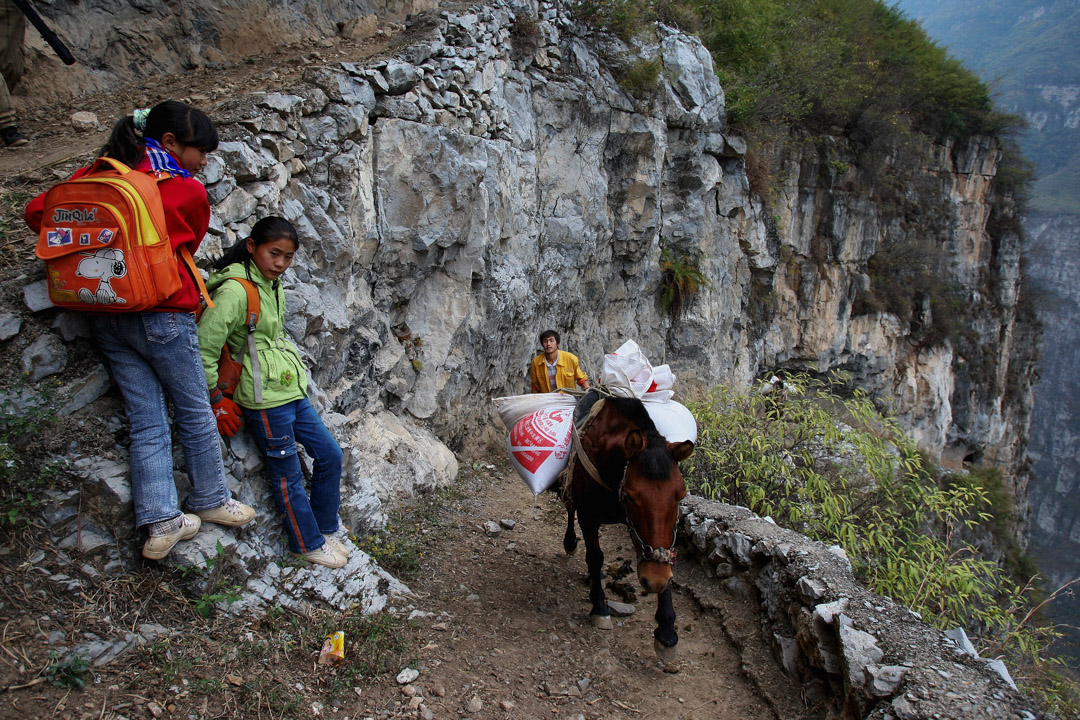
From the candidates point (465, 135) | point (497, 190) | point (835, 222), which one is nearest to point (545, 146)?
point (497, 190)

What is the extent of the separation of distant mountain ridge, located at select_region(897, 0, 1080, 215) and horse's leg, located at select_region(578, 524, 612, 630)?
7228 centimetres

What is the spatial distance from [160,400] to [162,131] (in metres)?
1.26

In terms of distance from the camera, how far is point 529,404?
5.12m

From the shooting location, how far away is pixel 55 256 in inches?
93.9

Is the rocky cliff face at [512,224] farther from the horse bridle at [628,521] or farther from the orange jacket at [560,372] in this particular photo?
the horse bridle at [628,521]

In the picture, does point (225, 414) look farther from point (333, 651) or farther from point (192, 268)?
point (333, 651)

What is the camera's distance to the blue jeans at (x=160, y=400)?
262cm

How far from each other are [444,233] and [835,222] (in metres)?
15.8

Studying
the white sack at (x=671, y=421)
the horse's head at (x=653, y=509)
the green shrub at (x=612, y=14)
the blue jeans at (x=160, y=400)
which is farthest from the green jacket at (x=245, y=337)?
the green shrub at (x=612, y=14)

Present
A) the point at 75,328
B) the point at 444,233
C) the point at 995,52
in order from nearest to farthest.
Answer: the point at 75,328
the point at 444,233
the point at 995,52

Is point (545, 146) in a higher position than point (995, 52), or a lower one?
lower

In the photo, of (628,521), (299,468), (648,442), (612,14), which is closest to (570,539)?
(628,521)

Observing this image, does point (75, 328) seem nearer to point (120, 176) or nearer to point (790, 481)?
point (120, 176)

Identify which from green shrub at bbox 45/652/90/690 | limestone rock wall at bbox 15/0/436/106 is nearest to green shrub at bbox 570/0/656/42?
limestone rock wall at bbox 15/0/436/106
